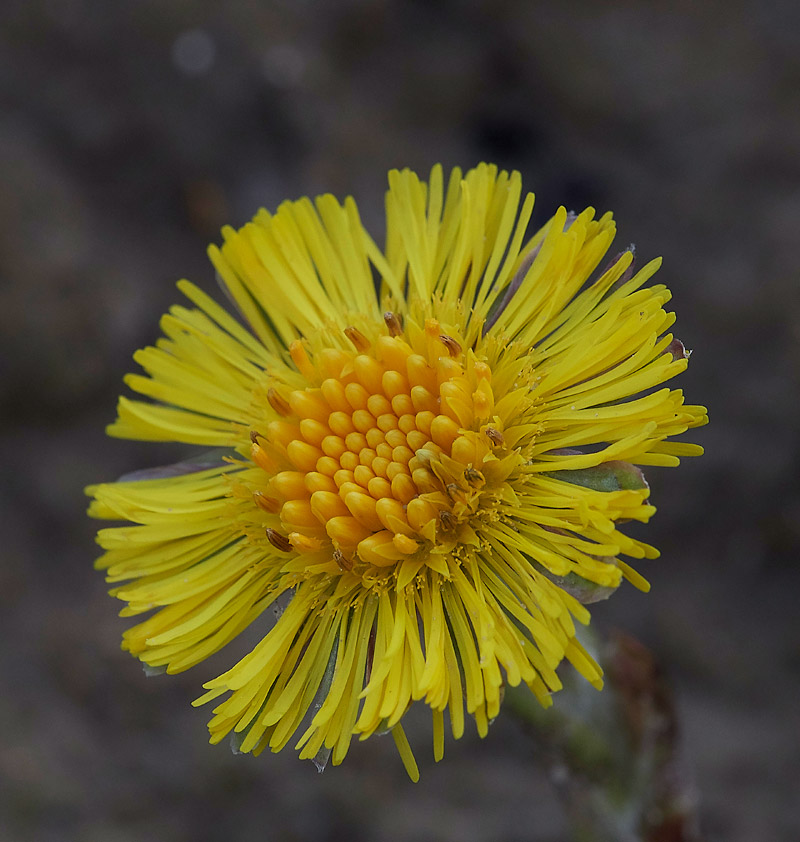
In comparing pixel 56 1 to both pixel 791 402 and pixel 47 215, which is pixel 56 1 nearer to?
pixel 47 215

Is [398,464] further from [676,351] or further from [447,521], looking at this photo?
[676,351]

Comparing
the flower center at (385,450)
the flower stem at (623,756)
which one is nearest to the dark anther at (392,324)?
the flower center at (385,450)

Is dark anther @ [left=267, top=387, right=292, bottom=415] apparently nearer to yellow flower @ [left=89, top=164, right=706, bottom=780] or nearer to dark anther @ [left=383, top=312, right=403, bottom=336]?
yellow flower @ [left=89, top=164, right=706, bottom=780]

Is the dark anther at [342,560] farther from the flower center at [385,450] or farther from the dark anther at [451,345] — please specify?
the dark anther at [451,345]

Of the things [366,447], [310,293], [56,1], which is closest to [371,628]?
[366,447]

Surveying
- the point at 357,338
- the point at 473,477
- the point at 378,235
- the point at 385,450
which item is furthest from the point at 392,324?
the point at 378,235

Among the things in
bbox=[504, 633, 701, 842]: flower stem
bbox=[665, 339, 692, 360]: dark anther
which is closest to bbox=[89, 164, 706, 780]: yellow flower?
bbox=[665, 339, 692, 360]: dark anther
